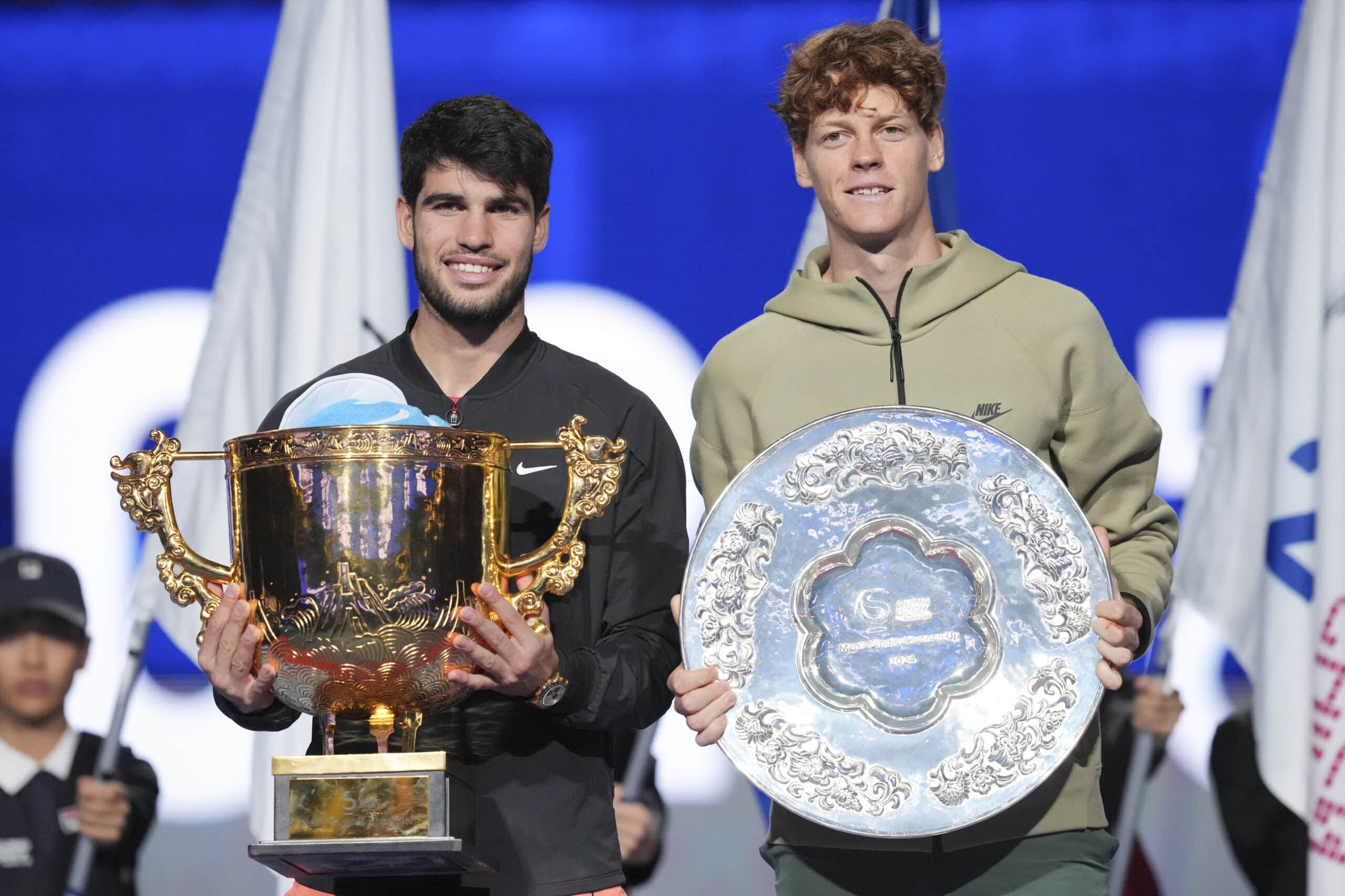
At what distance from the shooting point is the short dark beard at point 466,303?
221cm

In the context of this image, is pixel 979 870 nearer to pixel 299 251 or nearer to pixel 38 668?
pixel 299 251

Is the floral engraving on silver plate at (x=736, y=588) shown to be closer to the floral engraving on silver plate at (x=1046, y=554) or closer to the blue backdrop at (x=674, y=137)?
the floral engraving on silver plate at (x=1046, y=554)

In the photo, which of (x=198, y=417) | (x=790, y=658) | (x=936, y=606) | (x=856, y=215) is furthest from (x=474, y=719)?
(x=198, y=417)

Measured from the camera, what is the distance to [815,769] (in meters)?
1.95

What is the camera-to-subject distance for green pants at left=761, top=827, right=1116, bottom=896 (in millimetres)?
1970

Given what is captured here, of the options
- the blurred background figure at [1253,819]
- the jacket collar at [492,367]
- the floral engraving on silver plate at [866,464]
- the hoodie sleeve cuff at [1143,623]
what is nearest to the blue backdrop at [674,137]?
the blurred background figure at [1253,819]

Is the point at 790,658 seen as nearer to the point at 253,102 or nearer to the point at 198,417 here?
the point at 198,417

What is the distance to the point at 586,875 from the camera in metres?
2.05

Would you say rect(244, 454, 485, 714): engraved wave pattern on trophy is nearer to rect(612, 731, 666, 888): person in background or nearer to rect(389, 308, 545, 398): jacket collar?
rect(389, 308, 545, 398): jacket collar

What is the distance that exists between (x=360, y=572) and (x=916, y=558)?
2.37 feet

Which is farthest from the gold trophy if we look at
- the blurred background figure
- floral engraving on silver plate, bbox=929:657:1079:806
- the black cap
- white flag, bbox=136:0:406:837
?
the blurred background figure

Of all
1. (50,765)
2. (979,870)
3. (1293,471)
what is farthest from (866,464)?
(50,765)

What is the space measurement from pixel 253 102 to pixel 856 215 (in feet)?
9.39

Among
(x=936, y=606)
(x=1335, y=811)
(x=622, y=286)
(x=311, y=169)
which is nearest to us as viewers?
(x=936, y=606)
